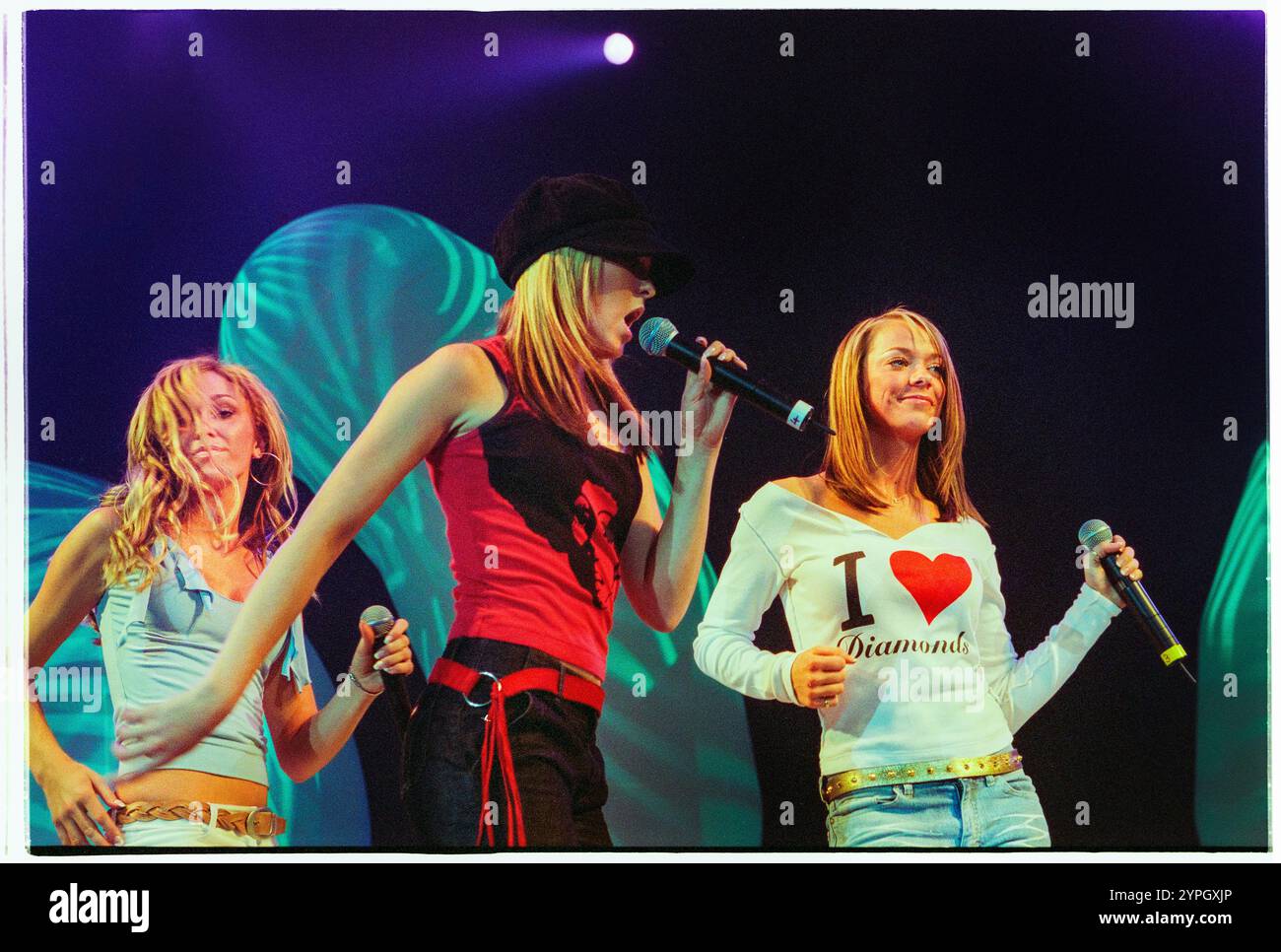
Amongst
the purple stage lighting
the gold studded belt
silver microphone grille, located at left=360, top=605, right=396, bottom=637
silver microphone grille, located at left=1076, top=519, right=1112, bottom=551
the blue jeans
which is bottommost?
the blue jeans

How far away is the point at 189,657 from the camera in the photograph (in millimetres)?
3492

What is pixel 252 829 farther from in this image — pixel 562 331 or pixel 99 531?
pixel 562 331

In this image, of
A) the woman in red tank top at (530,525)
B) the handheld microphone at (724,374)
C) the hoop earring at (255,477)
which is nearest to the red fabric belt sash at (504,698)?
the woman in red tank top at (530,525)

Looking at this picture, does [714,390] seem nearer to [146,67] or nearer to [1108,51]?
[1108,51]

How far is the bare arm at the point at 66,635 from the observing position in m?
3.51

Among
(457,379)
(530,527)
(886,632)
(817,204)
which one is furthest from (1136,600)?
(457,379)

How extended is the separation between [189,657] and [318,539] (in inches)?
17.6

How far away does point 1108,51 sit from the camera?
3.58 meters

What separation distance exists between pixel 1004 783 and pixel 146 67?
9.50 ft

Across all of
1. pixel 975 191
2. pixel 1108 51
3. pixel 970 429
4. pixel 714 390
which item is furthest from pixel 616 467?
pixel 1108 51

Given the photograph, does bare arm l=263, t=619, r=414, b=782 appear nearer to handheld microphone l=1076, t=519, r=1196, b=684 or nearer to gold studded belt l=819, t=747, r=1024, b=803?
gold studded belt l=819, t=747, r=1024, b=803

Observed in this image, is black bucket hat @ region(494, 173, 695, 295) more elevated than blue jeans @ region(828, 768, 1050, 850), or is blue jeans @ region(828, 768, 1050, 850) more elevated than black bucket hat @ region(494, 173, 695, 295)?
black bucket hat @ region(494, 173, 695, 295)

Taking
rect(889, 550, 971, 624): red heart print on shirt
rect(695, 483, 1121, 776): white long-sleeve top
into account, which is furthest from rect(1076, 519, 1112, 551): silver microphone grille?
rect(889, 550, 971, 624): red heart print on shirt

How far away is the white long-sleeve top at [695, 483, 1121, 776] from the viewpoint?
3.49 meters
